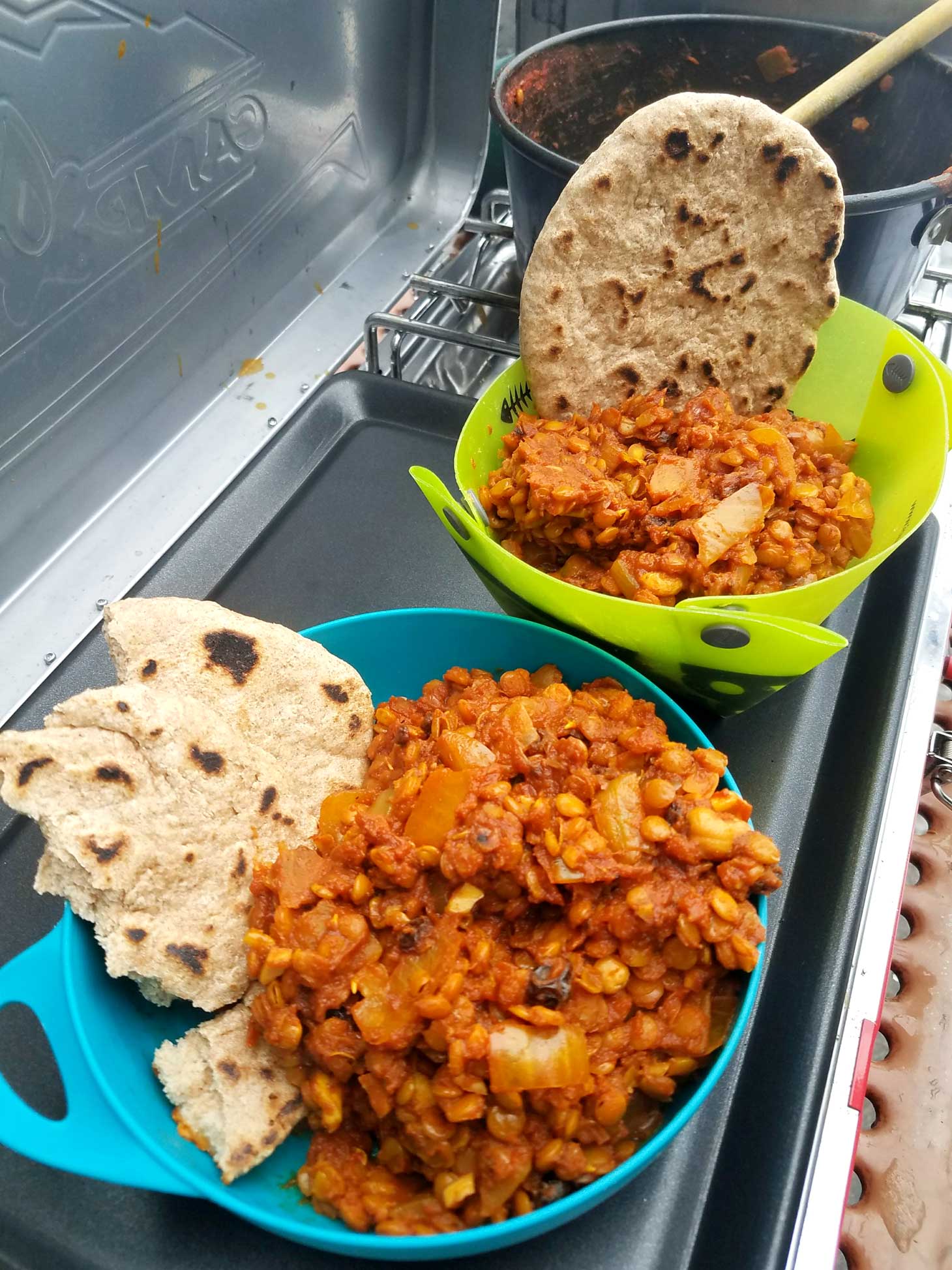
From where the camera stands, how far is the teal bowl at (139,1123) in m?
Answer: 0.98

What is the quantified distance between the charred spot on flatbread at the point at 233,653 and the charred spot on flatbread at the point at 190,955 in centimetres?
37

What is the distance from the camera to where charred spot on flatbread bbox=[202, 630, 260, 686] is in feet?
4.30

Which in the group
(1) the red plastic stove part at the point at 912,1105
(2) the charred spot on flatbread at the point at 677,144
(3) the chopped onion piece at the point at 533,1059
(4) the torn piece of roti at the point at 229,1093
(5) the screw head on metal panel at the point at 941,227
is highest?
(2) the charred spot on flatbread at the point at 677,144

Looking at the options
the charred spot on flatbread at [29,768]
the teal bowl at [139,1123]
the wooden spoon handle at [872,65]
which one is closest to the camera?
the teal bowl at [139,1123]

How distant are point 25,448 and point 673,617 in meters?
1.51

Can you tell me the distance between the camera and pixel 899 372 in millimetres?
1691

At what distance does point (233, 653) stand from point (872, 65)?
1.83 metres

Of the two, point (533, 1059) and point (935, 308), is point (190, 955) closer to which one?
point (533, 1059)

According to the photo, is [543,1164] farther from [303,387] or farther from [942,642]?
[303,387]

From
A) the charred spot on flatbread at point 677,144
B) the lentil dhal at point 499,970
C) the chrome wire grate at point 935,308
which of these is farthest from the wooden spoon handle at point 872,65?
the lentil dhal at point 499,970

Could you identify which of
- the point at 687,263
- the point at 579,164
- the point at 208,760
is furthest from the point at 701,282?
the point at 208,760

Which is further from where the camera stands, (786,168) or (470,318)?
(470,318)

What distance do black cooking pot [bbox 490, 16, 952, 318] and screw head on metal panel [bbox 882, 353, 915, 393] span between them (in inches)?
12.1

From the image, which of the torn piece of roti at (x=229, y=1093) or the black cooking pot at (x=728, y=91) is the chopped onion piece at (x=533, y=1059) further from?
the black cooking pot at (x=728, y=91)
